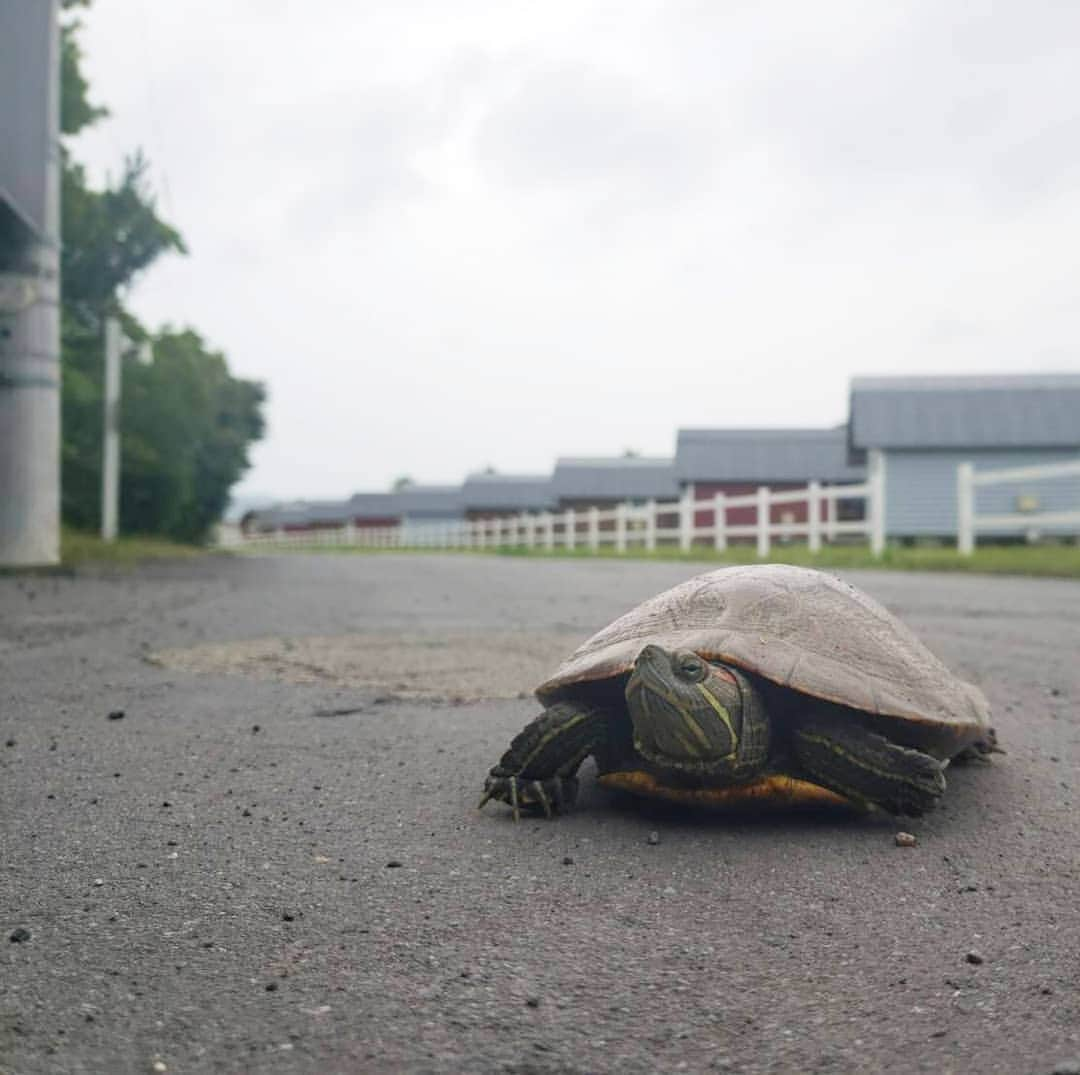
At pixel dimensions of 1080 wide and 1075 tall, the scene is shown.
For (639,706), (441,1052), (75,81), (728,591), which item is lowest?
(441,1052)

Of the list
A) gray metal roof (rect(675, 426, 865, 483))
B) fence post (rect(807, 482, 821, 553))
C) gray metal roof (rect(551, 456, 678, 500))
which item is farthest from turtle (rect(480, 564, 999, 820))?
gray metal roof (rect(551, 456, 678, 500))

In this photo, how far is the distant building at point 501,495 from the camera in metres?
88.4

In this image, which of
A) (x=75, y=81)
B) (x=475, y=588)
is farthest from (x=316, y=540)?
(x=475, y=588)

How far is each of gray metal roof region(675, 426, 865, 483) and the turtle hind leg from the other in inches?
1836

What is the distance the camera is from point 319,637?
288 inches

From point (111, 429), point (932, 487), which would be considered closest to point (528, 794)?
point (111, 429)

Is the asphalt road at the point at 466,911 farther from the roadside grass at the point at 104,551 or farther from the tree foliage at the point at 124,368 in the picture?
the tree foliage at the point at 124,368

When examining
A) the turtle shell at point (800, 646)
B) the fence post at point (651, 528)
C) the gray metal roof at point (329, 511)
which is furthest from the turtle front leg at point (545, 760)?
the gray metal roof at point (329, 511)

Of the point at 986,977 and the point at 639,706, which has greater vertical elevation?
the point at 639,706

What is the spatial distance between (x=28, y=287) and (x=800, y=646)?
11832mm

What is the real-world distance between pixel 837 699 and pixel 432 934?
1292mm

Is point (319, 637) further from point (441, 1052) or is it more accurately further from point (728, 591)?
point (441, 1052)

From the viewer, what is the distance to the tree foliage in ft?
63.6

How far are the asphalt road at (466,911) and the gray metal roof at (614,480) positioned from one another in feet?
213
